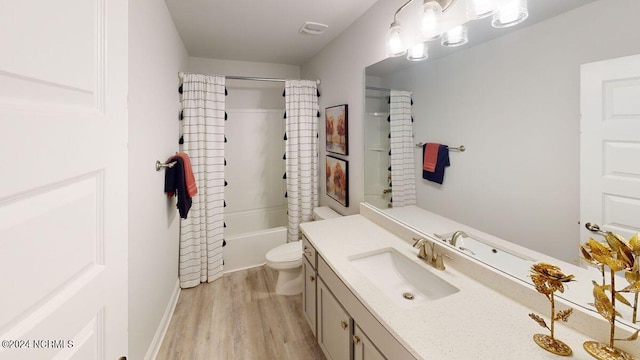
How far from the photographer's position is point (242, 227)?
3.63 m

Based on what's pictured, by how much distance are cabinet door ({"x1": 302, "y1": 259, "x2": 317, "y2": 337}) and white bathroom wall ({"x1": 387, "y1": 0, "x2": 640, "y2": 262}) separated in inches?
37.1

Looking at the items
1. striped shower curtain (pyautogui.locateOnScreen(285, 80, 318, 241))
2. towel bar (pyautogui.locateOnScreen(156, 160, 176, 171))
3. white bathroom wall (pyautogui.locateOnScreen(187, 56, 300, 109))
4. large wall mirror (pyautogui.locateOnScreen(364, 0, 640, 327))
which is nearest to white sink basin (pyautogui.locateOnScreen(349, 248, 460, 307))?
large wall mirror (pyautogui.locateOnScreen(364, 0, 640, 327))

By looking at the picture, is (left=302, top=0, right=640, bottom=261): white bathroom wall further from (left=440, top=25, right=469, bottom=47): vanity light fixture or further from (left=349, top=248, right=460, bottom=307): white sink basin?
(left=349, top=248, right=460, bottom=307): white sink basin

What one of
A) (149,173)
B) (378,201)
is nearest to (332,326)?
(378,201)

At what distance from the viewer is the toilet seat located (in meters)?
2.33

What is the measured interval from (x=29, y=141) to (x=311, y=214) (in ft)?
8.90

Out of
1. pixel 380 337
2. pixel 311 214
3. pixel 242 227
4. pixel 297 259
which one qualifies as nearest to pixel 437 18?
pixel 380 337

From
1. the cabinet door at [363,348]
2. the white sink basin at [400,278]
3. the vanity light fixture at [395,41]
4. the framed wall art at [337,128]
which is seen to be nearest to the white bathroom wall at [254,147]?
the framed wall art at [337,128]

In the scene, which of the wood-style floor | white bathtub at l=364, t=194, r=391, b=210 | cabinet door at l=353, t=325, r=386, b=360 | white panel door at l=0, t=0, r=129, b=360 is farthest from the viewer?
white bathtub at l=364, t=194, r=391, b=210

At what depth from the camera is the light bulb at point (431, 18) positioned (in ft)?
4.20

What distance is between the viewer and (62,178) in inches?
19.4

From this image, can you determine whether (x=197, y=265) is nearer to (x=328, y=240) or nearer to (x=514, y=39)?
(x=328, y=240)

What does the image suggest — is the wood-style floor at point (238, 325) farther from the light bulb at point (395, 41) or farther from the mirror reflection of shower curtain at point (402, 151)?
the light bulb at point (395, 41)

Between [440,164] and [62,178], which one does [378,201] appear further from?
[62,178]
